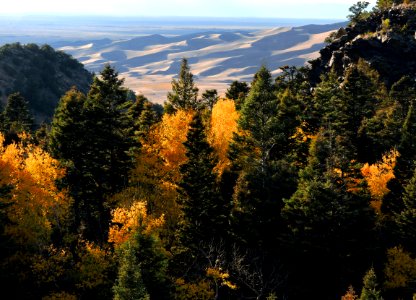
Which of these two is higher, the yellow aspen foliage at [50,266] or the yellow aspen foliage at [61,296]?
the yellow aspen foliage at [50,266]

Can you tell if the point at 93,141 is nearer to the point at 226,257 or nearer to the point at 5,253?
the point at 5,253

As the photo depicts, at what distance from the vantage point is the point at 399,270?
48750 mm

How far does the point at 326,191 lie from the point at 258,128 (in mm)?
12675

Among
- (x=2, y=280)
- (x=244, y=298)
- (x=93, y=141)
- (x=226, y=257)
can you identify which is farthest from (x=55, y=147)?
(x=244, y=298)

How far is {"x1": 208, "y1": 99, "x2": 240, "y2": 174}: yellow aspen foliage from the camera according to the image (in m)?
61.2

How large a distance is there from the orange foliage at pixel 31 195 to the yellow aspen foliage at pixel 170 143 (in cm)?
1220

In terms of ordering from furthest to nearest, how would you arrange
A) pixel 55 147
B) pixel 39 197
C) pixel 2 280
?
pixel 55 147, pixel 39 197, pixel 2 280

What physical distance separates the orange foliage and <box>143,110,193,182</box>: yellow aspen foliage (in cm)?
1220

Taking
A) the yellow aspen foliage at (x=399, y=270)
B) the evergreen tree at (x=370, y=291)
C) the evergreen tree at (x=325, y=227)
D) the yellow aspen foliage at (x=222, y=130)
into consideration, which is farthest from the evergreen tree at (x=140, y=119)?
the yellow aspen foliage at (x=399, y=270)

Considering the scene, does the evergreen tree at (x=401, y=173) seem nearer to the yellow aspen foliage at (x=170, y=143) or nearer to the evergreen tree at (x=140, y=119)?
the yellow aspen foliage at (x=170, y=143)

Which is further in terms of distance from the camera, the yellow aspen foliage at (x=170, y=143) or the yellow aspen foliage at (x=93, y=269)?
the yellow aspen foliage at (x=170, y=143)

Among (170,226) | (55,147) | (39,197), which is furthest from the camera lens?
(170,226)

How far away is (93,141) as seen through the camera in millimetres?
49094

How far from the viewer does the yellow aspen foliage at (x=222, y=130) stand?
201 feet
